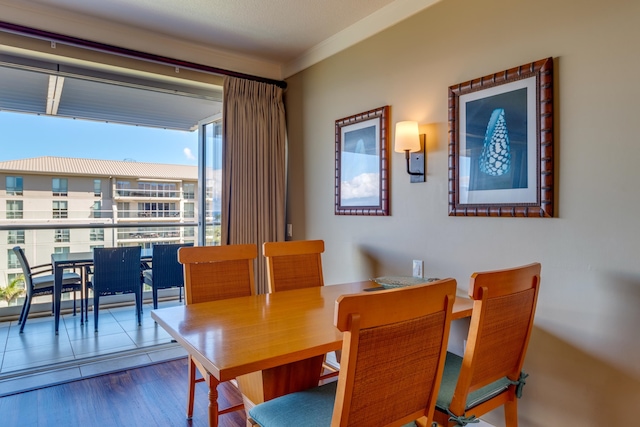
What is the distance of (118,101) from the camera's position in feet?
A: 12.8

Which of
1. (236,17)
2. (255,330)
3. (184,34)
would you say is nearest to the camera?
(255,330)

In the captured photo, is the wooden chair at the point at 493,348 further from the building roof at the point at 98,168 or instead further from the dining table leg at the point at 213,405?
the building roof at the point at 98,168

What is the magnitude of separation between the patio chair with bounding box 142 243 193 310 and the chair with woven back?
2073 mm

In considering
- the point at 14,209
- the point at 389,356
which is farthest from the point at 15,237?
the point at 389,356

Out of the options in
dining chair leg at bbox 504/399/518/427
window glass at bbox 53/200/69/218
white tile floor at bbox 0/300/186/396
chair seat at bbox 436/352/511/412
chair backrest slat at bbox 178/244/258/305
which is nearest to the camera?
chair seat at bbox 436/352/511/412

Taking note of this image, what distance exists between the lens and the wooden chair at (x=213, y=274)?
210cm

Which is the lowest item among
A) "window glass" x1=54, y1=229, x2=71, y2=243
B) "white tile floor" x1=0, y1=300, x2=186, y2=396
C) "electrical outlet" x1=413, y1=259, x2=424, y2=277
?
"white tile floor" x1=0, y1=300, x2=186, y2=396

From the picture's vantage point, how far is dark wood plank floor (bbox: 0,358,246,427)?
2219 millimetres

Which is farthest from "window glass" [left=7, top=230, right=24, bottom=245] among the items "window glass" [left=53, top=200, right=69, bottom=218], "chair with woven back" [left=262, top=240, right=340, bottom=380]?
"chair with woven back" [left=262, top=240, right=340, bottom=380]

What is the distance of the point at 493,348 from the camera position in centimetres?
144

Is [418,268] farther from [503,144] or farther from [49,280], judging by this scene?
[49,280]

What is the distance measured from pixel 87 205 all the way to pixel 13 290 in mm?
1150

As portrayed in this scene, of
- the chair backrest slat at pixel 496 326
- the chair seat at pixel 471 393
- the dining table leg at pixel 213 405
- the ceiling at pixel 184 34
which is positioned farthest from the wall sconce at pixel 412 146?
the dining table leg at pixel 213 405

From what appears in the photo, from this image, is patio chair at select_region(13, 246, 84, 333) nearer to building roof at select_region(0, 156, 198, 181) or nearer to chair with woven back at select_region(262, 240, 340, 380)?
building roof at select_region(0, 156, 198, 181)
